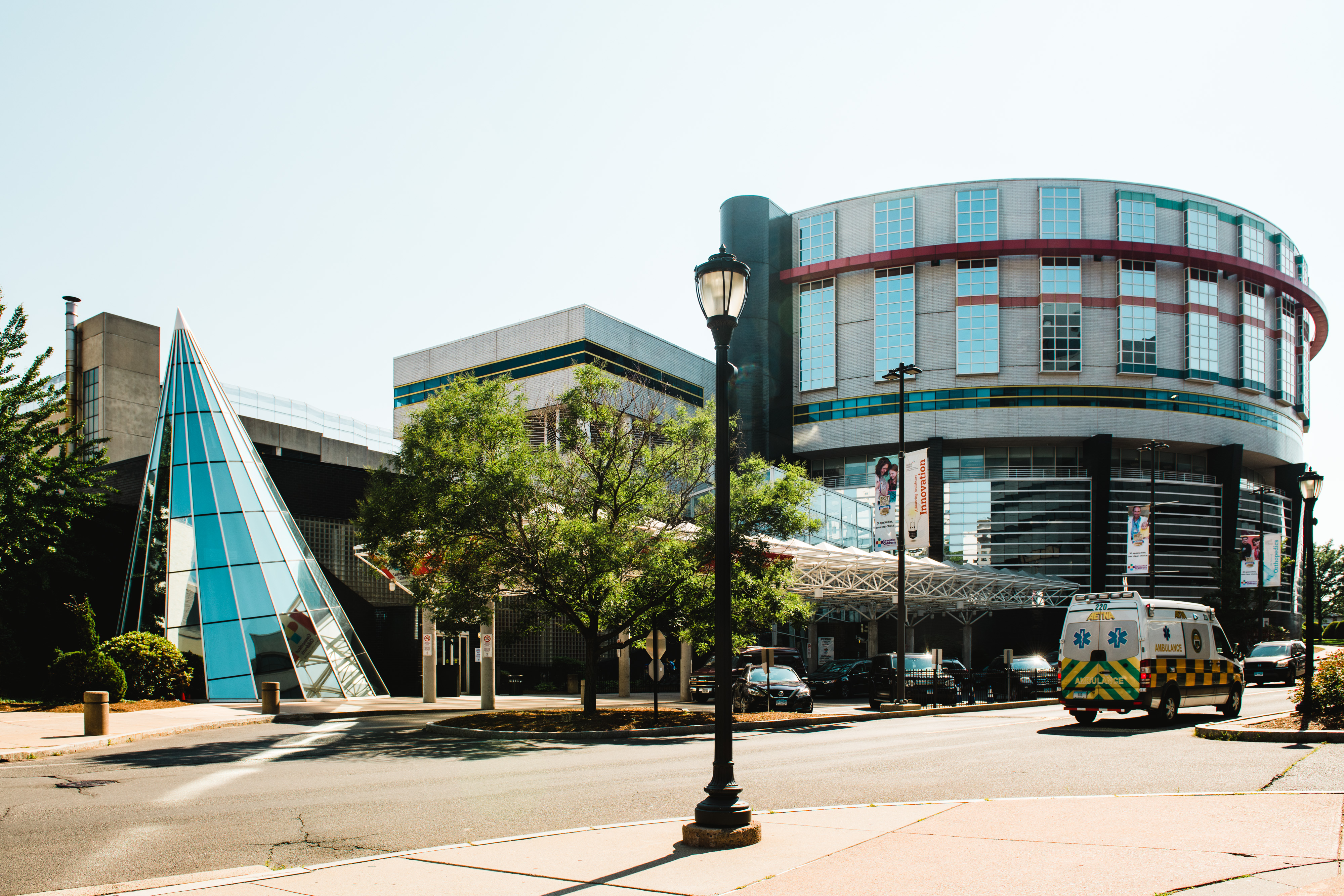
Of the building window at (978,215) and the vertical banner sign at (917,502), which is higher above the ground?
the building window at (978,215)

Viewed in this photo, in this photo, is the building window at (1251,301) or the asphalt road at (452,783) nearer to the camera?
the asphalt road at (452,783)

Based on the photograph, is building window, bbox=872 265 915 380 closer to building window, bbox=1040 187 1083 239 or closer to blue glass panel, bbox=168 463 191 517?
building window, bbox=1040 187 1083 239

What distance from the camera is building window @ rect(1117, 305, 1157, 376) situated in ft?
198

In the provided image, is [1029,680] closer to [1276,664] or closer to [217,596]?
[1276,664]

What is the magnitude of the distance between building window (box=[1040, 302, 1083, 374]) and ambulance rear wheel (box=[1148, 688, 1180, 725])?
144 ft

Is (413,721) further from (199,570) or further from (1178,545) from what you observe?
(1178,545)

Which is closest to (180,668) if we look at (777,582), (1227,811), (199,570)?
(199,570)

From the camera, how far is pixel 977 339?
6078cm

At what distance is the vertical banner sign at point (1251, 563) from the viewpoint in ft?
166

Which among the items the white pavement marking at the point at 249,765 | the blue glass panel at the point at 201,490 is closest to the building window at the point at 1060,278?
the blue glass panel at the point at 201,490

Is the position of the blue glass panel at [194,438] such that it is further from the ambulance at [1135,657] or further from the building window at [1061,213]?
the building window at [1061,213]

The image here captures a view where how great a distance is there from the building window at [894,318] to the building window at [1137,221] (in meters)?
12.9

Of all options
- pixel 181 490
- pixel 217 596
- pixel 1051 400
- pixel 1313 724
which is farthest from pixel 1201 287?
pixel 217 596

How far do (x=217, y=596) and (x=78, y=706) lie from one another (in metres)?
4.80
